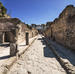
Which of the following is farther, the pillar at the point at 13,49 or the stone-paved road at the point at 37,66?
the pillar at the point at 13,49

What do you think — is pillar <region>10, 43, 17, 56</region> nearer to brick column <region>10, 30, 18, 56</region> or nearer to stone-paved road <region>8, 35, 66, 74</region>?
brick column <region>10, 30, 18, 56</region>

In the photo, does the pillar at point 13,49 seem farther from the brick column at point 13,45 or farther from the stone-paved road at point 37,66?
the stone-paved road at point 37,66

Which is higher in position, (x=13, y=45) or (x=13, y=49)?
(x=13, y=45)

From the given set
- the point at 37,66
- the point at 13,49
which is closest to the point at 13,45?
the point at 13,49

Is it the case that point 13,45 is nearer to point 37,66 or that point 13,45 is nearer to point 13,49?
point 13,49

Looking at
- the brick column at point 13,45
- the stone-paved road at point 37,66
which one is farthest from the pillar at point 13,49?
the stone-paved road at point 37,66

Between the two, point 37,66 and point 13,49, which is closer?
point 37,66

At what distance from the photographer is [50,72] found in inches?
115

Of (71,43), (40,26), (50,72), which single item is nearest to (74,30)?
(71,43)

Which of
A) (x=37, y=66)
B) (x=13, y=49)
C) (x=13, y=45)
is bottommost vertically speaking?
(x=37, y=66)

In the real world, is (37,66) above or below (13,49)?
below

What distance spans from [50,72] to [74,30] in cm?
491

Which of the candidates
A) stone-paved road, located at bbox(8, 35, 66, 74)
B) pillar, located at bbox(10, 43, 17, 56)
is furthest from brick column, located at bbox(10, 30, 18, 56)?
stone-paved road, located at bbox(8, 35, 66, 74)

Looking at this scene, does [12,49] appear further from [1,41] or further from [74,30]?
[1,41]
